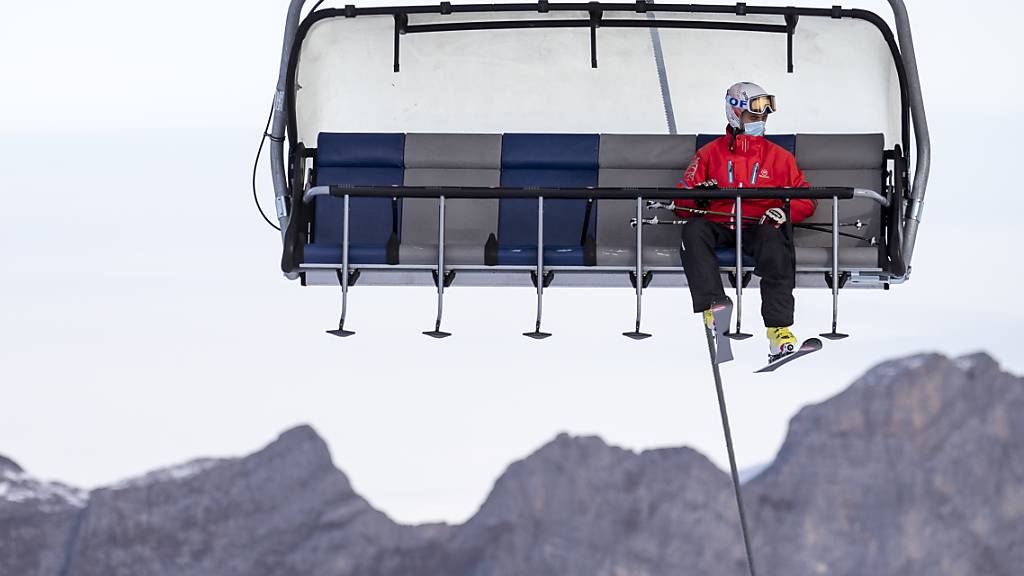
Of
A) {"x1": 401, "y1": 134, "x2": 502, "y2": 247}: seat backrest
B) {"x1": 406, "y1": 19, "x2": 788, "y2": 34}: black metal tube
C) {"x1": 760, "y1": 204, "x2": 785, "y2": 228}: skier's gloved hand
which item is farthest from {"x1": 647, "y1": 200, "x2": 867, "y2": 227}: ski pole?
{"x1": 406, "y1": 19, "x2": 788, "y2": 34}: black metal tube

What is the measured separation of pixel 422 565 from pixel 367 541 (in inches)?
129

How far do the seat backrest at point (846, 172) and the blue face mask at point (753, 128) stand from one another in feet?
1.80

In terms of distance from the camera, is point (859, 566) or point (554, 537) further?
point (554, 537)

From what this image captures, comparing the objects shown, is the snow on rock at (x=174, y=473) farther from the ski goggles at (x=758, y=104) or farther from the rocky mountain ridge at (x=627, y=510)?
the ski goggles at (x=758, y=104)

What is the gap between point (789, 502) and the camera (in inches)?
3723

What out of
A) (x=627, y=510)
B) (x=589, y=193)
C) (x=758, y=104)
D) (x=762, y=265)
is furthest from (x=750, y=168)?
(x=627, y=510)

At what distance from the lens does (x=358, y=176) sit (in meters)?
9.71

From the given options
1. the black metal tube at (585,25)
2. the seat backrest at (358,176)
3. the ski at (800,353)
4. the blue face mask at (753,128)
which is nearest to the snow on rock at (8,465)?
the black metal tube at (585,25)

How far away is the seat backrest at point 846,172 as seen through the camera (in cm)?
952

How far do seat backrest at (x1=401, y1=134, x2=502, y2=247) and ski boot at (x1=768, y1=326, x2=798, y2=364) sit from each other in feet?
6.25

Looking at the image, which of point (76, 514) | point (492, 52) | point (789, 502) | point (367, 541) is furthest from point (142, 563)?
point (492, 52)

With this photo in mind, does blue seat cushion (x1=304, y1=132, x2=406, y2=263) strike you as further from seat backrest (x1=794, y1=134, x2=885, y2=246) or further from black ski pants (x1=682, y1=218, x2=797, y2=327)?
seat backrest (x1=794, y1=134, x2=885, y2=246)

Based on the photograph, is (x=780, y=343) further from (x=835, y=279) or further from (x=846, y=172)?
(x=846, y=172)

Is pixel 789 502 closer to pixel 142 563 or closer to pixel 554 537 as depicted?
pixel 554 537
